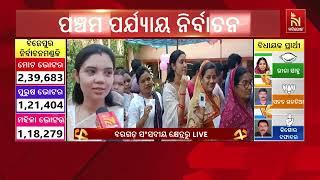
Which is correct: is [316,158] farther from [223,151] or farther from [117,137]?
[117,137]

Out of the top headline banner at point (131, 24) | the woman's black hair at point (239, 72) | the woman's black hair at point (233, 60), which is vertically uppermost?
the top headline banner at point (131, 24)

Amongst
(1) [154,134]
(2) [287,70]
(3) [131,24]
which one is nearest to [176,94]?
(1) [154,134]

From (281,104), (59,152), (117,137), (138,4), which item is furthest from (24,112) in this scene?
(281,104)

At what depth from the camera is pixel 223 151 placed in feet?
16.0

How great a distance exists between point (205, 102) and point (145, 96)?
487 millimetres

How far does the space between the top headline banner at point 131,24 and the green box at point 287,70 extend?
306mm

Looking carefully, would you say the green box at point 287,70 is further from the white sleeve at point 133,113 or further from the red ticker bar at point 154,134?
the white sleeve at point 133,113

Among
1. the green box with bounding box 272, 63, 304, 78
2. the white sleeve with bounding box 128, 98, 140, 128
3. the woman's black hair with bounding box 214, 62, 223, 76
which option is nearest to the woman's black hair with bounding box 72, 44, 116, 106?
the white sleeve with bounding box 128, 98, 140, 128

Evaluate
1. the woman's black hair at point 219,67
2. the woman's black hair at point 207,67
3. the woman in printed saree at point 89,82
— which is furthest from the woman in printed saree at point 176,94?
the woman in printed saree at point 89,82

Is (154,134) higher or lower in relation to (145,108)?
lower

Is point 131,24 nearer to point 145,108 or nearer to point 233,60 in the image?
point 145,108

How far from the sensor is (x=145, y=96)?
191 inches

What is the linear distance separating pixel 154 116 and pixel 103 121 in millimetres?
412

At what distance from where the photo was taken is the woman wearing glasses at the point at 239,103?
4874 millimetres
